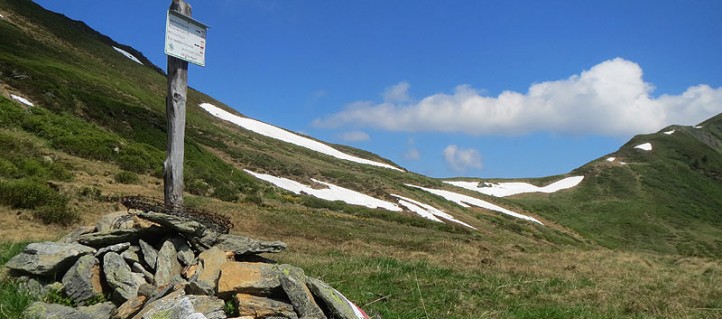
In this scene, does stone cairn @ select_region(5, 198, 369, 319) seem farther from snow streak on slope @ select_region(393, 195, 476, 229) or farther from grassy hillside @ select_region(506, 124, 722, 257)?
grassy hillside @ select_region(506, 124, 722, 257)

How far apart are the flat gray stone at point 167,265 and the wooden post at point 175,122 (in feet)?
6.15

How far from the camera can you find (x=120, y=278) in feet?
23.6

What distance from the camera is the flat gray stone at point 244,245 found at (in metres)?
8.57

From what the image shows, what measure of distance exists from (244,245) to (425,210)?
4430 centimetres

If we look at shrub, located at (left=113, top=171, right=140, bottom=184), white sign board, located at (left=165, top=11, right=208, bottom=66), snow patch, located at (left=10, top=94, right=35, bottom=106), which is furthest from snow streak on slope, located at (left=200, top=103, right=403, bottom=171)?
white sign board, located at (left=165, top=11, right=208, bottom=66)

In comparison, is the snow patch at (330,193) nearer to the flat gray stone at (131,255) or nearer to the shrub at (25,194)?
the shrub at (25,194)

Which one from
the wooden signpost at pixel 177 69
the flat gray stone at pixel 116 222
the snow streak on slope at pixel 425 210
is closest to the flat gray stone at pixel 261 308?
the flat gray stone at pixel 116 222

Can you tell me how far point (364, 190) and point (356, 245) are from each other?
112 ft

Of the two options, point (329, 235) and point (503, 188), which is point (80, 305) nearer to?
point (329, 235)

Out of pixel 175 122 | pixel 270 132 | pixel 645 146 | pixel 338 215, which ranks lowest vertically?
pixel 338 215

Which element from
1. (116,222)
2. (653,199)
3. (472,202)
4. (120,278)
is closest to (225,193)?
(116,222)

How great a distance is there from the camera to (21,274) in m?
7.41

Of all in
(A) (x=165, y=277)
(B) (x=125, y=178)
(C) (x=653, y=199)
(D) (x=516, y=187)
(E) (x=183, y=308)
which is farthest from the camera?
(D) (x=516, y=187)

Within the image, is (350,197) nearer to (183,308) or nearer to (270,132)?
(183,308)
